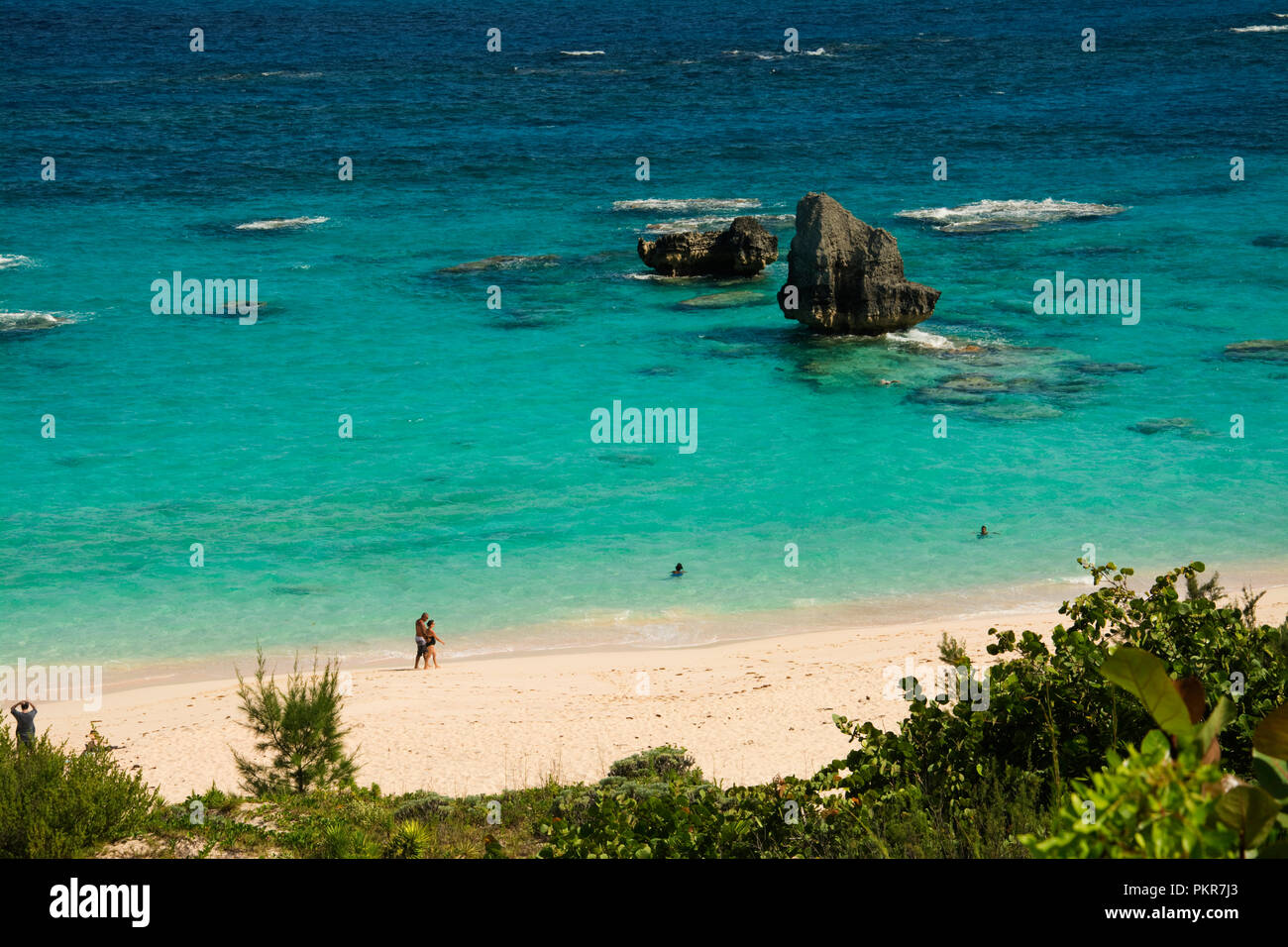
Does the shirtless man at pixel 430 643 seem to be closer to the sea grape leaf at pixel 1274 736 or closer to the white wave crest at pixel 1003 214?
the sea grape leaf at pixel 1274 736

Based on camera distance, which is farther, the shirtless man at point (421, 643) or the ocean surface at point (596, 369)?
the ocean surface at point (596, 369)

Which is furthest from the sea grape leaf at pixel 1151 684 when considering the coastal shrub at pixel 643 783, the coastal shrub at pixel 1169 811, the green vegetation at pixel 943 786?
the coastal shrub at pixel 643 783

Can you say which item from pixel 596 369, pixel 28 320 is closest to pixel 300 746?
pixel 596 369

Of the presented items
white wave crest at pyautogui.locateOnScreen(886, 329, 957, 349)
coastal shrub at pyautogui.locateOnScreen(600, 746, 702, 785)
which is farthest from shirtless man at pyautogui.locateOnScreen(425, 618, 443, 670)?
white wave crest at pyautogui.locateOnScreen(886, 329, 957, 349)

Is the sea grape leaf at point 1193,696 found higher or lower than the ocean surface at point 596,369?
lower

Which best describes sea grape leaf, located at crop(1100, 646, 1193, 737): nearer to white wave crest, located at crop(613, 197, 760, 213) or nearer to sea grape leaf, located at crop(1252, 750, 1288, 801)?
sea grape leaf, located at crop(1252, 750, 1288, 801)
